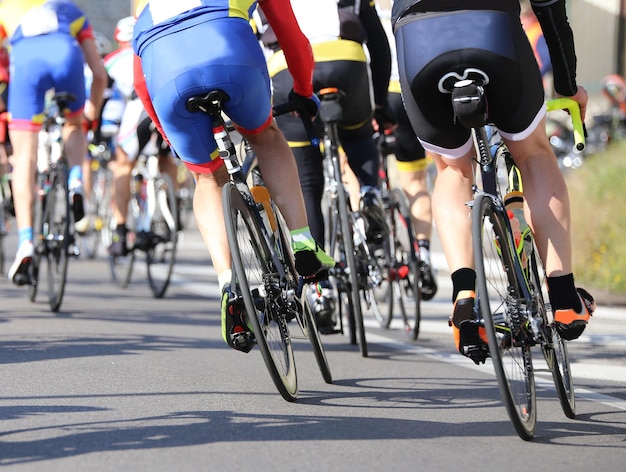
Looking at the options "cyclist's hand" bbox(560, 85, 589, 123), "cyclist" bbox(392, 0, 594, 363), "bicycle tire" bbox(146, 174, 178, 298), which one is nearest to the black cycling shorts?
"cyclist" bbox(392, 0, 594, 363)

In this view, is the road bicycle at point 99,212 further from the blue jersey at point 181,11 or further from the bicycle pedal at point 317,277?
the blue jersey at point 181,11

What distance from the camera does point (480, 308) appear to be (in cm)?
463

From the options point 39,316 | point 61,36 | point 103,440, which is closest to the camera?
point 103,440

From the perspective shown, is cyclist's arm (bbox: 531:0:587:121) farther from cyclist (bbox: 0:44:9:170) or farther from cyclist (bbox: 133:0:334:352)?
cyclist (bbox: 0:44:9:170)

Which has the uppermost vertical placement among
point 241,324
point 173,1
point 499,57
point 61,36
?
point 61,36

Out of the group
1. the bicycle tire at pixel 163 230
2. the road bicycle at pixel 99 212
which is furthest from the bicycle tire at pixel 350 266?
the road bicycle at pixel 99 212

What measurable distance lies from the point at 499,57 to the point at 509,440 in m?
1.40

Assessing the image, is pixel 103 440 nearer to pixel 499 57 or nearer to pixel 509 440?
pixel 509 440

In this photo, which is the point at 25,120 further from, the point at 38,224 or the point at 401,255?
the point at 401,255

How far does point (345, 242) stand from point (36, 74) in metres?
2.95

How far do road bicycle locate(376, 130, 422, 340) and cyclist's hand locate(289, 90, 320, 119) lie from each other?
6.26ft

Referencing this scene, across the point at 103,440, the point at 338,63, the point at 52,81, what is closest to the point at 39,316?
the point at 52,81

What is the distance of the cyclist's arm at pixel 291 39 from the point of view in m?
5.68

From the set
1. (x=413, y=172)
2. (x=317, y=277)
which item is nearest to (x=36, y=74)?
(x=413, y=172)
